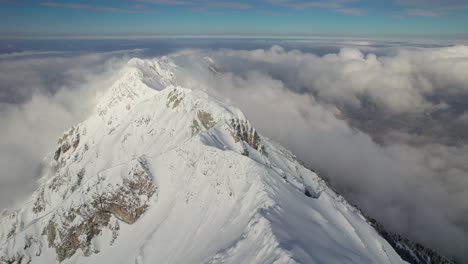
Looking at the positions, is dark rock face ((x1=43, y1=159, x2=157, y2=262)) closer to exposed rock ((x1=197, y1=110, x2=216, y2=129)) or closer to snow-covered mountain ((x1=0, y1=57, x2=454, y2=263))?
snow-covered mountain ((x1=0, y1=57, x2=454, y2=263))

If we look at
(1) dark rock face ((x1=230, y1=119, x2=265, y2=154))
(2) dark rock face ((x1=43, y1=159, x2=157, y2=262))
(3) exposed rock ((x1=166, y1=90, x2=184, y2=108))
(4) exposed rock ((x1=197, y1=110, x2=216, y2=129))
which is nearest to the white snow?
(4) exposed rock ((x1=197, y1=110, x2=216, y2=129))

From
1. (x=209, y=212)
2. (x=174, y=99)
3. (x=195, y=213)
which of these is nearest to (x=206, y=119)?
(x=174, y=99)

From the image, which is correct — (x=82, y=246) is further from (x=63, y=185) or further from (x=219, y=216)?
(x=63, y=185)

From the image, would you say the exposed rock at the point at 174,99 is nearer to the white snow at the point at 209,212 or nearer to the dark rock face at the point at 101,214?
the white snow at the point at 209,212

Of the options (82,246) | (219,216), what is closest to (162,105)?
(82,246)

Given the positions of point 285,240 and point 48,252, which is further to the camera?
point 48,252

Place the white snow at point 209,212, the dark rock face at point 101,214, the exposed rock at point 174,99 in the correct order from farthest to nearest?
the exposed rock at point 174,99 → the dark rock face at point 101,214 → the white snow at point 209,212

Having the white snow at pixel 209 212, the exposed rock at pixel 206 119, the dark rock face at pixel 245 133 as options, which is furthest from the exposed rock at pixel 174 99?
the dark rock face at pixel 245 133

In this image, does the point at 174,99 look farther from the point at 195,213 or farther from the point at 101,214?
the point at 195,213
